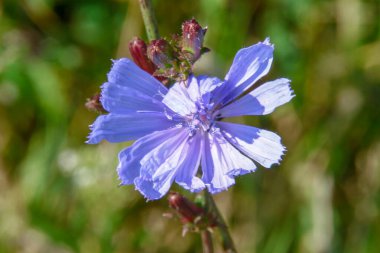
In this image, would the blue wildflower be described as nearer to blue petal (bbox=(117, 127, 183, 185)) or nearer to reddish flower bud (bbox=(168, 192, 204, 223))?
blue petal (bbox=(117, 127, 183, 185))

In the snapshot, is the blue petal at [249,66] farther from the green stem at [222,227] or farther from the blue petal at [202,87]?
the green stem at [222,227]

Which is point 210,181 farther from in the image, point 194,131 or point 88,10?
point 88,10

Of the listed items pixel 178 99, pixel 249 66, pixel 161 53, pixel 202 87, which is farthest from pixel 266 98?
pixel 161 53

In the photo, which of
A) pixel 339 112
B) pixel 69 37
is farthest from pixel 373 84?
pixel 69 37

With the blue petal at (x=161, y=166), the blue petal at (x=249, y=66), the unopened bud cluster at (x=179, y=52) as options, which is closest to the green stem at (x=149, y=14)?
the unopened bud cluster at (x=179, y=52)

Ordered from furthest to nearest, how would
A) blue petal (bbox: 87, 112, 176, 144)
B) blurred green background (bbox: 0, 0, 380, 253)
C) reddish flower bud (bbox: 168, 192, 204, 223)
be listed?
blurred green background (bbox: 0, 0, 380, 253) → reddish flower bud (bbox: 168, 192, 204, 223) → blue petal (bbox: 87, 112, 176, 144)

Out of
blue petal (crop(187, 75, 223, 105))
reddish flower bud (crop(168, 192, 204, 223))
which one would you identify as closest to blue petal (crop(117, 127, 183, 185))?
blue petal (crop(187, 75, 223, 105))
